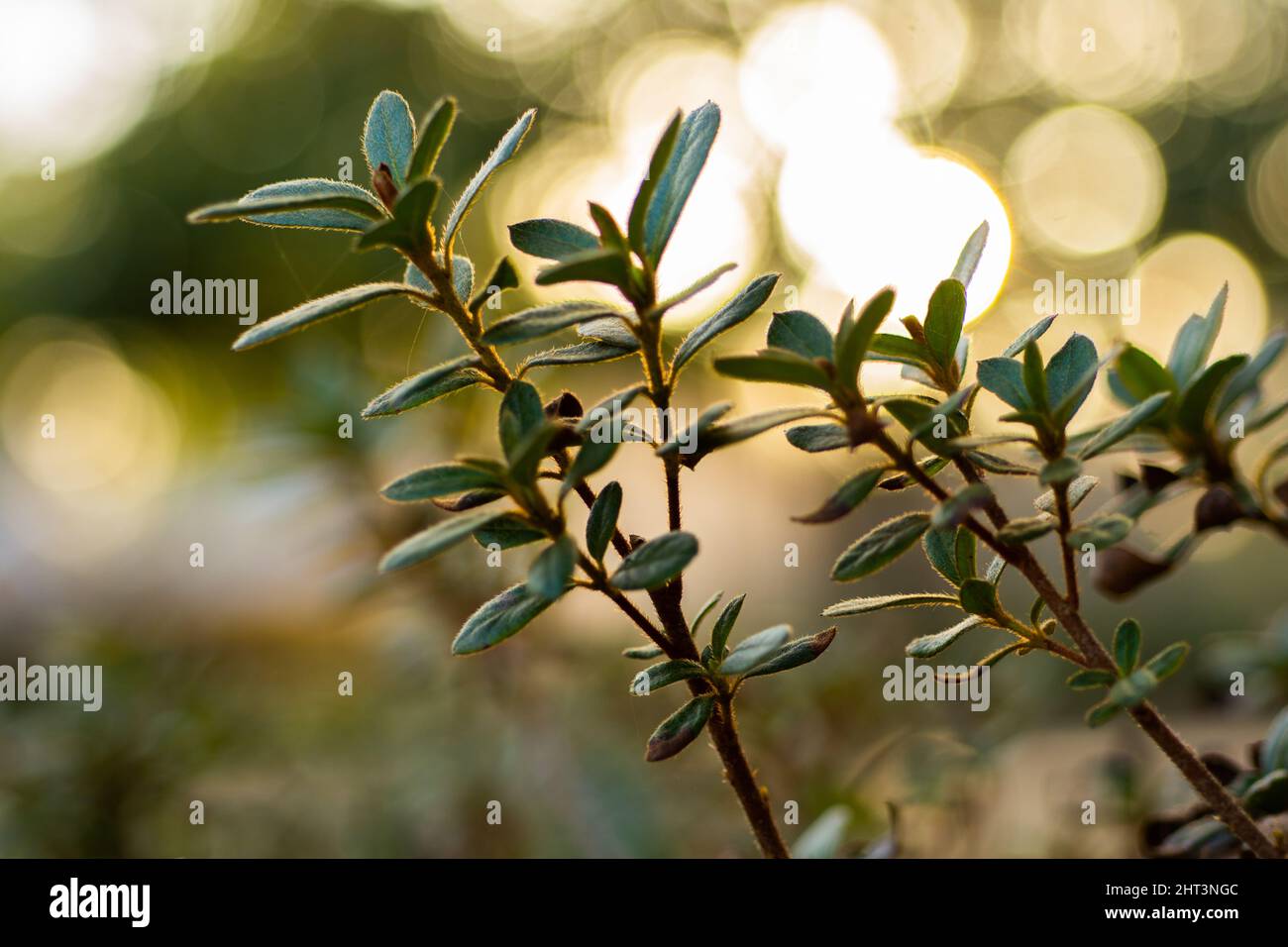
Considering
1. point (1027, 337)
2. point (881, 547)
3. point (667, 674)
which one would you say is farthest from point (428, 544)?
point (1027, 337)

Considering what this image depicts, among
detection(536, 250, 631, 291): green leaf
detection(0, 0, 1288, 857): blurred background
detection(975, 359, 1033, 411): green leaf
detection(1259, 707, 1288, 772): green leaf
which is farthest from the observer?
detection(0, 0, 1288, 857): blurred background

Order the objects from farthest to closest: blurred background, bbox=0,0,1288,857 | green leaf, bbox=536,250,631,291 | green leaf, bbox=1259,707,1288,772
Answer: blurred background, bbox=0,0,1288,857 < green leaf, bbox=1259,707,1288,772 < green leaf, bbox=536,250,631,291

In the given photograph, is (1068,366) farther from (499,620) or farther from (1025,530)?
(499,620)

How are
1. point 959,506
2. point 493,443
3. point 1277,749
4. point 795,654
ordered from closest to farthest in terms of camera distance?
1. point 959,506
2. point 795,654
3. point 1277,749
4. point 493,443

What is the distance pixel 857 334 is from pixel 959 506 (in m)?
0.11

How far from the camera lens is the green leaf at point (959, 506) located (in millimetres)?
552

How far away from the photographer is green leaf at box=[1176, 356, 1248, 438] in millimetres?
584

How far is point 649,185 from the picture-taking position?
601mm

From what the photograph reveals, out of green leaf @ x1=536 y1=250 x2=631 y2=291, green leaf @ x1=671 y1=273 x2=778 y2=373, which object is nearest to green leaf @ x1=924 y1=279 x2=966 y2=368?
green leaf @ x1=671 y1=273 x2=778 y2=373

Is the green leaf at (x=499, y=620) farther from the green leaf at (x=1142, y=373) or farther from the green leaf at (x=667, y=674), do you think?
the green leaf at (x=1142, y=373)

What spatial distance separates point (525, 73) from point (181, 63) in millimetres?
4428

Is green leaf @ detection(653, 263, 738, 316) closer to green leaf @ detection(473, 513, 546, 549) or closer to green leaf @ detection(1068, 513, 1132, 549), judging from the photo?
green leaf @ detection(473, 513, 546, 549)

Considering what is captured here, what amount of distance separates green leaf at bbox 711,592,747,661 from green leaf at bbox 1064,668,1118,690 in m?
0.22
